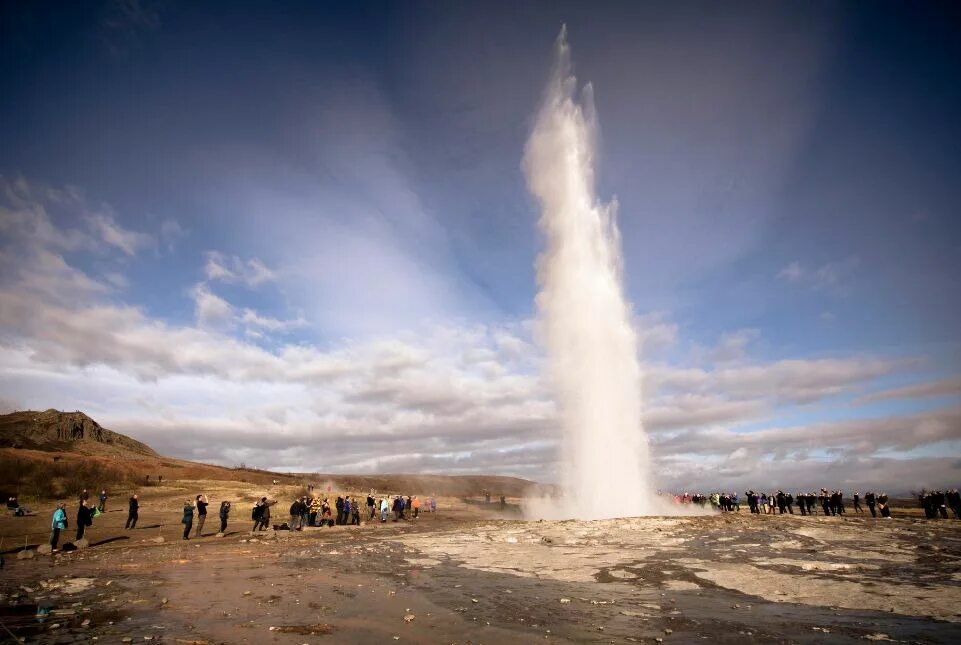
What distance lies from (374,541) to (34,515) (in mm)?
25870

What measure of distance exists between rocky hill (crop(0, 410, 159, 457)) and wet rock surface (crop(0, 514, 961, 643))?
78.1m

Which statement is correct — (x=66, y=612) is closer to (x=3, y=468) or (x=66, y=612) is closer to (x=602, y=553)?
(x=602, y=553)

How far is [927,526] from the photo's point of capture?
2553cm

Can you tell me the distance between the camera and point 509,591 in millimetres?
11914

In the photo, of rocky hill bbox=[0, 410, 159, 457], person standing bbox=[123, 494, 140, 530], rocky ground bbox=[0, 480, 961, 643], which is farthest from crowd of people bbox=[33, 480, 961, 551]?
rocky hill bbox=[0, 410, 159, 457]

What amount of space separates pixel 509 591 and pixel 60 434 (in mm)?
115656

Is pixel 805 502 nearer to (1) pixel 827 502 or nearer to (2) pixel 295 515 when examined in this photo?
(1) pixel 827 502

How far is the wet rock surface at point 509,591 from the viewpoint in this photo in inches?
327

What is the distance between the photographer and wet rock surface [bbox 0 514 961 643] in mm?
8312

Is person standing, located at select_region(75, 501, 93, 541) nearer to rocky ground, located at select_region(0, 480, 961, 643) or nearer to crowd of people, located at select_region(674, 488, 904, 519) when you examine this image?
rocky ground, located at select_region(0, 480, 961, 643)

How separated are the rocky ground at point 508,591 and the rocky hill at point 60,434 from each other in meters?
76.5

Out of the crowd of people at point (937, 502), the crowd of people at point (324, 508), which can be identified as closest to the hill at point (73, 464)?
the crowd of people at point (324, 508)

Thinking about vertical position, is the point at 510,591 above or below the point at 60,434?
below

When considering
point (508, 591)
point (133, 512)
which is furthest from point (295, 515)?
point (508, 591)
